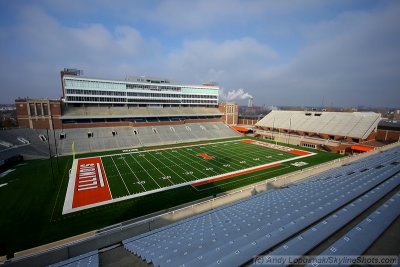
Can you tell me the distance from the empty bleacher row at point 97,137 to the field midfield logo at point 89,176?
7.03 m

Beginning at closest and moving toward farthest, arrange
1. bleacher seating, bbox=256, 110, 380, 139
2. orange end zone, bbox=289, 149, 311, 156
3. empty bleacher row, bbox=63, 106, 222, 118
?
orange end zone, bbox=289, 149, 311, 156 → bleacher seating, bbox=256, 110, 380, 139 → empty bleacher row, bbox=63, 106, 222, 118

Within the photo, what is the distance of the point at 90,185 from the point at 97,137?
20.8 m

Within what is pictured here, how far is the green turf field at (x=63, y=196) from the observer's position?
14.2m

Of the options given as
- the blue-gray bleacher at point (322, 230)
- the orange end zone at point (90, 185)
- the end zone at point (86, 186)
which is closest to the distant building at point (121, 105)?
the end zone at point (86, 186)

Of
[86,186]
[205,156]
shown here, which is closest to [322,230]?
[86,186]

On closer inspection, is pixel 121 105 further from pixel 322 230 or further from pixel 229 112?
pixel 322 230

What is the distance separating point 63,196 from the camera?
19.5 meters

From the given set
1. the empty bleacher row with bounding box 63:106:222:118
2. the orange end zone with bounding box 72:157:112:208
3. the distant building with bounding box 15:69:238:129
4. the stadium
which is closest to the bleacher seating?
the stadium

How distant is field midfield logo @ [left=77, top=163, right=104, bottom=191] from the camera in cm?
2199

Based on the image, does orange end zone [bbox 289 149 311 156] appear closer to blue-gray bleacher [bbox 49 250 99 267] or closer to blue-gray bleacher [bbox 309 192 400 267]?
blue-gray bleacher [bbox 309 192 400 267]

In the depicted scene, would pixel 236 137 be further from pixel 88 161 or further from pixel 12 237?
pixel 12 237

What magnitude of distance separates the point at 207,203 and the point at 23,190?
19.5 metres

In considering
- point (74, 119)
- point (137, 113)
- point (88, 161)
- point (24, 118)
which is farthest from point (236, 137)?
point (24, 118)

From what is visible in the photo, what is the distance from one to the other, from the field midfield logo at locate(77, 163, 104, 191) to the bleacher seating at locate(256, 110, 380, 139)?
41579 mm
